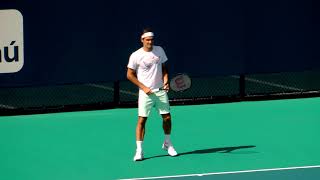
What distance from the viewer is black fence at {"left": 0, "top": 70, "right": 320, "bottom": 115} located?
50.8 ft

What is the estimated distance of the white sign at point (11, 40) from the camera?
14398 millimetres

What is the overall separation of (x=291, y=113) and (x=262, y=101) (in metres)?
1.06

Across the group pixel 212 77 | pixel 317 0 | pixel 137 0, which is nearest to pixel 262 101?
pixel 212 77

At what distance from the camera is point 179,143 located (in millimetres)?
13094

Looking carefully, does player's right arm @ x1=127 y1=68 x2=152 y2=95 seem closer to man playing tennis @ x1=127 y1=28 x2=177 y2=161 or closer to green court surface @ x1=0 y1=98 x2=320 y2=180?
man playing tennis @ x1=127 y1=28 x2=177 y2=161

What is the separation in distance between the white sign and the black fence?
720 millimetres

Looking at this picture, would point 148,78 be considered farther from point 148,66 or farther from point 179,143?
point 179,143

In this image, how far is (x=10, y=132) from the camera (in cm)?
1395

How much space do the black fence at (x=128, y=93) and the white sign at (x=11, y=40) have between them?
72cm

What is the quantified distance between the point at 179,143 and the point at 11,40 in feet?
11.6

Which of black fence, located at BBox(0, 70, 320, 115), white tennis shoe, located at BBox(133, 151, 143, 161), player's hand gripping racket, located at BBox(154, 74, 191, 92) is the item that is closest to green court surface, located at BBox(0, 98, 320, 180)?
white tennis shoe, located at BBox(133, 151, 143, 161)

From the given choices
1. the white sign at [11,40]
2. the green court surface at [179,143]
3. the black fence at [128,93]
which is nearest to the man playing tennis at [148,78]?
the green court surface at [179,143]

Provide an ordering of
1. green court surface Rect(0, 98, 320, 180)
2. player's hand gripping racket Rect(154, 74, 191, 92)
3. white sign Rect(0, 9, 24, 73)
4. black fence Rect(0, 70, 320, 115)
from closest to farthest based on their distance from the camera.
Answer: green court surface Rect(0, 98, 320, 180)
player's hand gripping racket Rect(154, 74, 191, 92)
white sign Rect(0, 9, 24, 73)
black fence Rect(0, 70, 320, 115)

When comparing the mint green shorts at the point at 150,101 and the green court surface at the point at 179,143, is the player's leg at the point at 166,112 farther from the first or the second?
the green court surface at the point at 179,143
